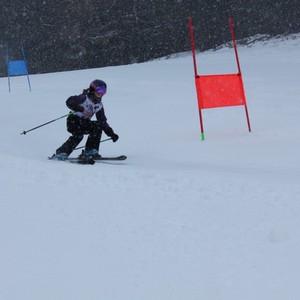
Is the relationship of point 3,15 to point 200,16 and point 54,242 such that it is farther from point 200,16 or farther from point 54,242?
point 54,242

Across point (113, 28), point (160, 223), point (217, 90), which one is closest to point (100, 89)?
point (217, 90)

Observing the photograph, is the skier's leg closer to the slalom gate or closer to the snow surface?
the snow surface

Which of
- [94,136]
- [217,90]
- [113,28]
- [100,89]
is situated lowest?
[94,136]

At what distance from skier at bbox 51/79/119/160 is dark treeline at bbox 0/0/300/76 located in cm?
1594

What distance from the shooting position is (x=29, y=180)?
4961mm

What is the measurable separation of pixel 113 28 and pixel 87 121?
1880cm

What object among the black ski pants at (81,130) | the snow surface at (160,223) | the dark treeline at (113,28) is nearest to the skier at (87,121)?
the black ski pants at (81,130)

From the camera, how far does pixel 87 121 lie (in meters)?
7.06

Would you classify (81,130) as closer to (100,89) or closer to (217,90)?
(100,89)

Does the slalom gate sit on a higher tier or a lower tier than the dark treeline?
lower

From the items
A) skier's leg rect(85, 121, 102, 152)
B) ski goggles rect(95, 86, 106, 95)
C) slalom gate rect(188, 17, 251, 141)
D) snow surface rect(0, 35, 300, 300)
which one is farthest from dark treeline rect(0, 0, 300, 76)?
ski goggles rect(95, 86, 106, 95)

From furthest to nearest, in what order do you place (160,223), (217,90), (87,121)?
(217,90), (87,121), (160,223)

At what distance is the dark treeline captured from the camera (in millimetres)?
22609

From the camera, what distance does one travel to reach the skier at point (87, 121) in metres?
6.77
